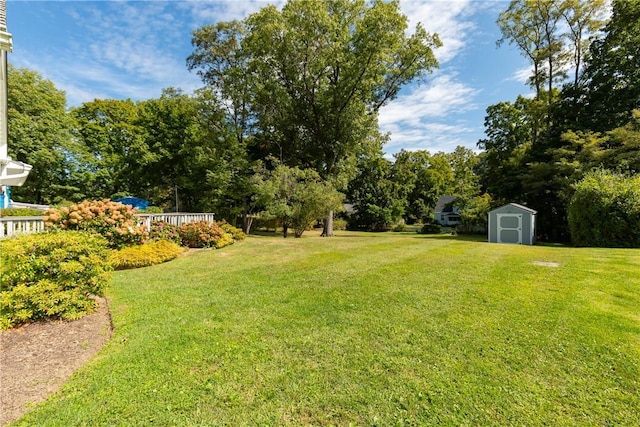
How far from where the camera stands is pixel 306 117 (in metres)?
21.2

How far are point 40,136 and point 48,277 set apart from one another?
2265cm

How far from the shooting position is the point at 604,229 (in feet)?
43.9

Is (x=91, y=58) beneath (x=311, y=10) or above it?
beneath

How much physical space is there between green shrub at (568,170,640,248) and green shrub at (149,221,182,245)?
18.5m

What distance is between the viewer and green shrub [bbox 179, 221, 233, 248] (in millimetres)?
10727

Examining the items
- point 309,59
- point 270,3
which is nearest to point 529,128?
point 309,59

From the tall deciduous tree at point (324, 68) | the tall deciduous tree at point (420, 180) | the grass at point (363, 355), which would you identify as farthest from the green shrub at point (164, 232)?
the tall deciduous tree at point (420, 180)

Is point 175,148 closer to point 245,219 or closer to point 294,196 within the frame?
point 245,219

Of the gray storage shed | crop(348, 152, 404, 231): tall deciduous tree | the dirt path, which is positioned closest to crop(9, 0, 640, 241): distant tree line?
the gray storage shed

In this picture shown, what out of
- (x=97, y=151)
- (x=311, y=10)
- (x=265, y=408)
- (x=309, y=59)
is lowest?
(x=265, y=408)

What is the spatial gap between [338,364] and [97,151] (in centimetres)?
2785

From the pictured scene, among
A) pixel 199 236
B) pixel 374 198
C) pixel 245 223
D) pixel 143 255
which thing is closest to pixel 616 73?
pixel 374 198

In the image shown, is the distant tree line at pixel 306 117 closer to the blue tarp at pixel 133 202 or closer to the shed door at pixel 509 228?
the shed door at pixel 509 228

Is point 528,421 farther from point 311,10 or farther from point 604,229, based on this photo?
point 311,10
